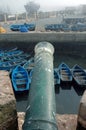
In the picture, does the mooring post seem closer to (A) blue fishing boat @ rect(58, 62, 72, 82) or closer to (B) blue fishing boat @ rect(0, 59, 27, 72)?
(A) blue fishing boat @ rect(58, 62, 72, 82)

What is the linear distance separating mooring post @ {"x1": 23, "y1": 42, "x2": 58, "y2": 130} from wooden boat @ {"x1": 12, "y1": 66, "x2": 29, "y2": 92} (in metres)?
10.7

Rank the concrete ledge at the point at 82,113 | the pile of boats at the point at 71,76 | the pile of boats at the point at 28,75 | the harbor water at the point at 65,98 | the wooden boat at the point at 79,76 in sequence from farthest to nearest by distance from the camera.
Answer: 1. the pile of boats at the point at 71,76
2. the wooden boat at the point at 79,76
3. the pile of boats at the point at 28,75
4. the harbor water at the point at 65,98
5. the concrete ledge at the point at 82,113

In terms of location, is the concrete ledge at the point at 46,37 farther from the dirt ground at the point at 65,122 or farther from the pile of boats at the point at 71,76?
the dirt ground at the point at 65,122

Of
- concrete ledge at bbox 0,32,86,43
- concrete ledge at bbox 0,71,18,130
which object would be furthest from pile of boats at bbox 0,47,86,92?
concrete ledge at bbox 0,71,18,130

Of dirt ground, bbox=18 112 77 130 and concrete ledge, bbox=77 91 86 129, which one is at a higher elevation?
concrete ledge, bbox=77 91 86 129

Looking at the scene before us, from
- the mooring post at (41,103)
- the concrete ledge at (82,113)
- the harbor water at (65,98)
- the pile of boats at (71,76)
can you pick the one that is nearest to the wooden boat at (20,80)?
the harbor water at (65,98)

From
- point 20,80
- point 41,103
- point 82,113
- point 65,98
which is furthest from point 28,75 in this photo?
point 41,103

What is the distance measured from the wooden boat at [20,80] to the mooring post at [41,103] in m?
10.7

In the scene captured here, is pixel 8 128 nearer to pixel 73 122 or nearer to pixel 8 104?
pixel 8 104

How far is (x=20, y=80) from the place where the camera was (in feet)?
54.8

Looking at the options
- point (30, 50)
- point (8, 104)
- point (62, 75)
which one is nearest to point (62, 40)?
point (30, 50)

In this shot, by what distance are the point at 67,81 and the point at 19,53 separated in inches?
391

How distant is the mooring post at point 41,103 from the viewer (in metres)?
3.23

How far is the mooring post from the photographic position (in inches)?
127
